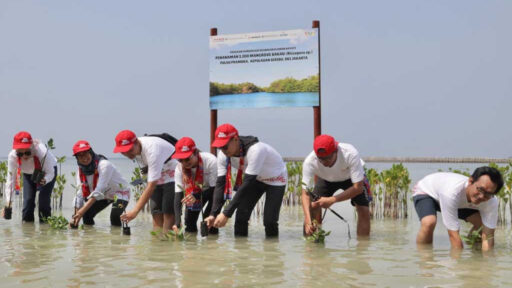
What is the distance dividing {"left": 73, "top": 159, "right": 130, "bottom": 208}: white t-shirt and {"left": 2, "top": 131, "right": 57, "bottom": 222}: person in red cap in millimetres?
743

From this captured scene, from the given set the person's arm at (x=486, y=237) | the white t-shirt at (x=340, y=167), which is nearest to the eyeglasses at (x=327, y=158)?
the white t-shirt at (x=340, y=167)

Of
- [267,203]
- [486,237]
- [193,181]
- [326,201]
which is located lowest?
[486,237]

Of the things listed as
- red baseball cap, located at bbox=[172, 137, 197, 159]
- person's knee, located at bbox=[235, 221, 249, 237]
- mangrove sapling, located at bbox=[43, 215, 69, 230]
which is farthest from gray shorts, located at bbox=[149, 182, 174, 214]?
mangrove sapling, located at bbox=[43, 215, 69, 230]

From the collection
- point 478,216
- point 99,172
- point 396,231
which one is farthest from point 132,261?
point 396,231

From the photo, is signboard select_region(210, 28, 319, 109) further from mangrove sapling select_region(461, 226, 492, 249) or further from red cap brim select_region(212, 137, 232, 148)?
mangrove sapling select_region(461, 226, 492, 249)

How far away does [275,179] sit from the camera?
6715mm

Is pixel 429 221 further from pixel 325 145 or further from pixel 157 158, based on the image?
→ pixel 157 158

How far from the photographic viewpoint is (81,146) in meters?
7.29

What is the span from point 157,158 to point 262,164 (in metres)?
1.26

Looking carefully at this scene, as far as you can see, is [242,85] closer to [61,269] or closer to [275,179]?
[275,179]

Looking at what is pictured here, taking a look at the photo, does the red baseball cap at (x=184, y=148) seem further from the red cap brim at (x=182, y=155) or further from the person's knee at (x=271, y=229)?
the person's knee at (x=271, y=229)

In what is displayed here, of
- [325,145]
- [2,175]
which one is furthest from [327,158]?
[2,175]

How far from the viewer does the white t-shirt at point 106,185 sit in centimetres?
751

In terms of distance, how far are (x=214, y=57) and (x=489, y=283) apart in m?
9.26
